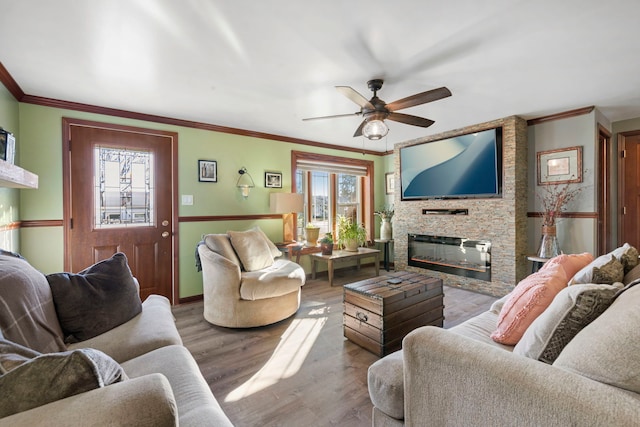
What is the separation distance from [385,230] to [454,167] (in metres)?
1.74

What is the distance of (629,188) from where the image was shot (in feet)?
12.3

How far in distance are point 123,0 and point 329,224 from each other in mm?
4220

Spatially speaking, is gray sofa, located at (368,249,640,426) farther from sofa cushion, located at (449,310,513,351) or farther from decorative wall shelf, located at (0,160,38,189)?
decorative wall shelf, located at (0,160,38,189)

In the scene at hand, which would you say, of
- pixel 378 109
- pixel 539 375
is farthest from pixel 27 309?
pixel 378 109

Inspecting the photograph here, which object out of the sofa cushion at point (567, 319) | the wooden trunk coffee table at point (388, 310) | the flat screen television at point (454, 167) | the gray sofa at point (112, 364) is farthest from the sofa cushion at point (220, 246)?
the flat screen television at point (454, 167)

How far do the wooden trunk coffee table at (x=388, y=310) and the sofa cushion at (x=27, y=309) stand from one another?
1848 millimetres

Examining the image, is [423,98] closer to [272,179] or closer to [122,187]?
[272,179]

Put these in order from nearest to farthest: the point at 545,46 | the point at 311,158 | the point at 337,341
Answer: the point at 545,46, the point at 337,341, the point at 311,158

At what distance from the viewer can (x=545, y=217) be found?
3516 mm

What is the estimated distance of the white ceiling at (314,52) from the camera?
1655mm

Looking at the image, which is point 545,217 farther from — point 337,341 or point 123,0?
point 123,0

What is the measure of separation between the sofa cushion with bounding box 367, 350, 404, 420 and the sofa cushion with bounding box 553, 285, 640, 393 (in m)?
0.58

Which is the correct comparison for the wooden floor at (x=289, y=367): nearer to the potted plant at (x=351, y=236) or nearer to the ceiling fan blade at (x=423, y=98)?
the potted plant at (x=351, y=236)

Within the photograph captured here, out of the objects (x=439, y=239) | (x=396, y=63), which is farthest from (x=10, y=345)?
(x=439, y=239)
